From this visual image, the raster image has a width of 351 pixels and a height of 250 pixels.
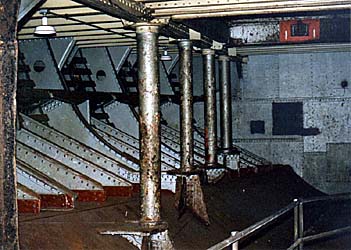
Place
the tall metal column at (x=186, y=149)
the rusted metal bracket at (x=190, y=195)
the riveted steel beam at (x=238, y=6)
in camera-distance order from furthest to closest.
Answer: the tall metal column at (x=186, y=149) → the rusted metal bracket at (x=190, y=195) → the riveted steel beam at (x=238, y=6)

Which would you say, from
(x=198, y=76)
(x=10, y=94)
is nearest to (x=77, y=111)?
(x=198, y=76)

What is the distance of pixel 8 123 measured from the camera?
2336 millimetres

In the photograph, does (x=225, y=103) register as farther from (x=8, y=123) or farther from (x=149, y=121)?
(x=8, y=123)

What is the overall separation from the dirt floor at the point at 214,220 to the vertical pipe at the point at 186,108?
564 mm

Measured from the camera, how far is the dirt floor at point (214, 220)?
16.8 ft

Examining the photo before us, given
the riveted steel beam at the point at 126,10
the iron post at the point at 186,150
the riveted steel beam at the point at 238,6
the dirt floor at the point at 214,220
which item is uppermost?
the riveted steel beam at the point at 238,6

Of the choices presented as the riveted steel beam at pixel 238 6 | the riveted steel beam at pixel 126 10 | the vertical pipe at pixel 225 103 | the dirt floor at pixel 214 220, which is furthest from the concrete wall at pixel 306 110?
the riveted steel beam at pixel 238 6

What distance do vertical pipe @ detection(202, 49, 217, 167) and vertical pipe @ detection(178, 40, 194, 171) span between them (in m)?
1.40

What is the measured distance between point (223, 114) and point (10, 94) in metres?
8.19

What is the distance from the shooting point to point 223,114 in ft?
34.2

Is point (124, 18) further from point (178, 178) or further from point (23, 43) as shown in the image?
point (23, 43)

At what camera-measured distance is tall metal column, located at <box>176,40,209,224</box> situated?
7227mm

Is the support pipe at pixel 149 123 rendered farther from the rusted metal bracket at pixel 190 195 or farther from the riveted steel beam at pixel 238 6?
the rusted metal bracket at pixel 190 195

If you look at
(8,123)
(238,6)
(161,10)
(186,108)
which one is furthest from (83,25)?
(8,123)
